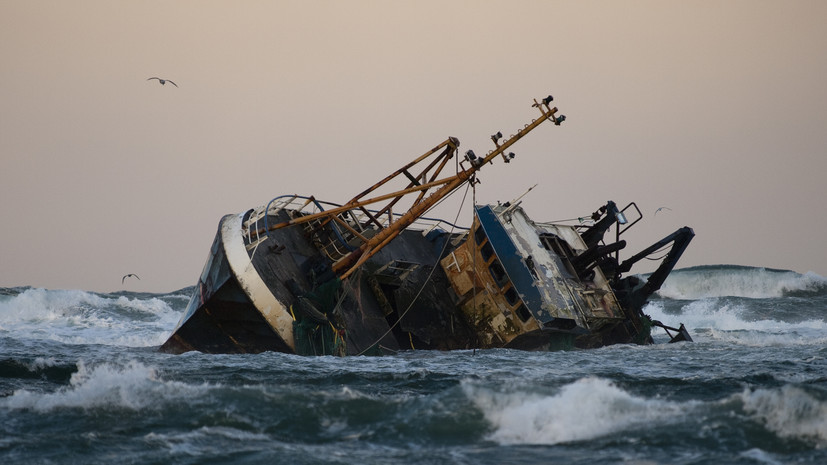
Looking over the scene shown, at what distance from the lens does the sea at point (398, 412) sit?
1100cm

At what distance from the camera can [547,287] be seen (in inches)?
888

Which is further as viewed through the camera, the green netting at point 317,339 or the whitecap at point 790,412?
the green netting at point 317,339

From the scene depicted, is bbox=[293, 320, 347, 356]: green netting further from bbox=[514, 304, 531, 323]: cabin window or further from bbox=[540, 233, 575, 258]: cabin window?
bbox=[540, 233, 575, 258]: cabin window

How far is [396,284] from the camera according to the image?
909 inches

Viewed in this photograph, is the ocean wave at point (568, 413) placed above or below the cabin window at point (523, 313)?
below

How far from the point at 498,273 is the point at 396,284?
250 cm

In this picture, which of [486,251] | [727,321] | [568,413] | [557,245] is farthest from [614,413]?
[727,321]

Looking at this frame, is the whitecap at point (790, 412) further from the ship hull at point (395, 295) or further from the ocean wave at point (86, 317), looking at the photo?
the ocean wave at point (86, 317)

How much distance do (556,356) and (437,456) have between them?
10.7m

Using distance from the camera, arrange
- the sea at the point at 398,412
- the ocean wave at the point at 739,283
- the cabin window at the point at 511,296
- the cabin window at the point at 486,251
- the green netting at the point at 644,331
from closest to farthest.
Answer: the sea at the point at 398,412 < the cabin window at the point at 511,296 < the cabin window at the point at 486,251 < the green netting at the point at 644,331 < the ocean wave at the point at 739,283

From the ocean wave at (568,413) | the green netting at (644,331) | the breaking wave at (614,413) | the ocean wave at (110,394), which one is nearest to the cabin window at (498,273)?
the green netting at (644,331)

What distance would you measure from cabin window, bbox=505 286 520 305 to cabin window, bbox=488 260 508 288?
0.68ft

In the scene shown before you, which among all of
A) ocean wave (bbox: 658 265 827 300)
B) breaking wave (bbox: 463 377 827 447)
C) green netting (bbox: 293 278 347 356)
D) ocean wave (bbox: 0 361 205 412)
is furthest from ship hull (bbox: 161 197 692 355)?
ocean wave (bbox: 658 265 827 300)

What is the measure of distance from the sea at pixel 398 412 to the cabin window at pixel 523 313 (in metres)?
2.70
